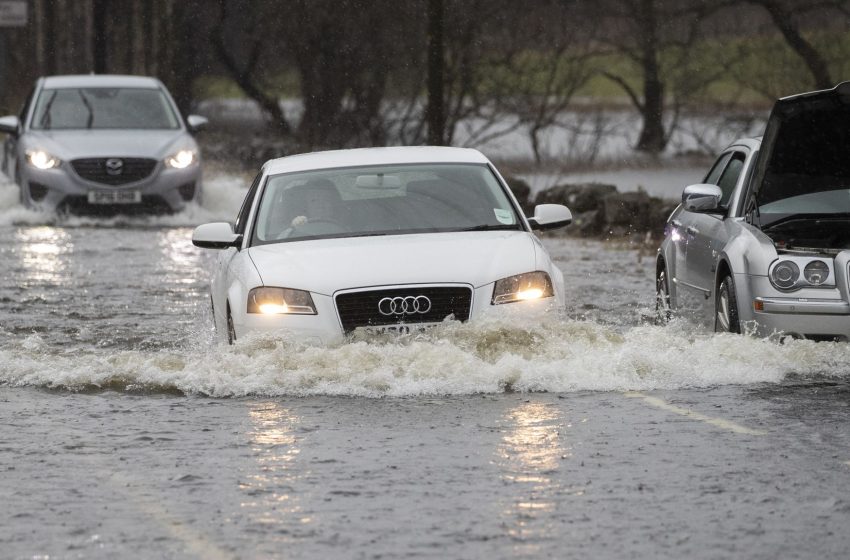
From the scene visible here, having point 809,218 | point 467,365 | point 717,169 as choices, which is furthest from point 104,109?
point 467,365

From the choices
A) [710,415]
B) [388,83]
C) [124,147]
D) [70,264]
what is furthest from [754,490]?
[388,83]

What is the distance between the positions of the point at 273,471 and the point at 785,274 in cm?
393

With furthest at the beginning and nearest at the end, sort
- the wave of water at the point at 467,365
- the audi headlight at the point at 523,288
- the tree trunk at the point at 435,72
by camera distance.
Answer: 1. the tree trunk at the point at 435,72
2. the audi headlight at the point at 523,288
3. the wave of water at the point at 467,365

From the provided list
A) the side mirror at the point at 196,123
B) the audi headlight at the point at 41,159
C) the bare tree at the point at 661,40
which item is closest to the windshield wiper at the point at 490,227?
the audi headlight at the point at 41,159

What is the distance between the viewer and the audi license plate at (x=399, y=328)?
10469 mm

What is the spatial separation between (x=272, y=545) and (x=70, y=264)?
513 inches

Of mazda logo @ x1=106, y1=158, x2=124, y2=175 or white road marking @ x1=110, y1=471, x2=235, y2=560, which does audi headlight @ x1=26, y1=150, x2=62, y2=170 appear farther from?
white road marking @ x1=110, y1=471, x2=235, y2=560

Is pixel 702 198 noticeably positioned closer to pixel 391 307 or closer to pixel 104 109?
pixel 391 307

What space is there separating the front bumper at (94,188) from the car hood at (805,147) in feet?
43.1

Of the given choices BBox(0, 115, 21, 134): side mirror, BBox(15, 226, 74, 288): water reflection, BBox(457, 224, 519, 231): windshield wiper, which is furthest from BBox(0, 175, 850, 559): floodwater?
BBox(0, 115, 21, 134): side mirror

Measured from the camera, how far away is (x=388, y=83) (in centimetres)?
3409

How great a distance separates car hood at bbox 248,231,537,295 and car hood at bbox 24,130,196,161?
1280 centimetres

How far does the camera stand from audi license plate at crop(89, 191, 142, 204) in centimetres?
2395

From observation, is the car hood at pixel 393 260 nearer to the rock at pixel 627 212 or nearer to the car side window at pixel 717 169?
the car side window at pixel 717 169
